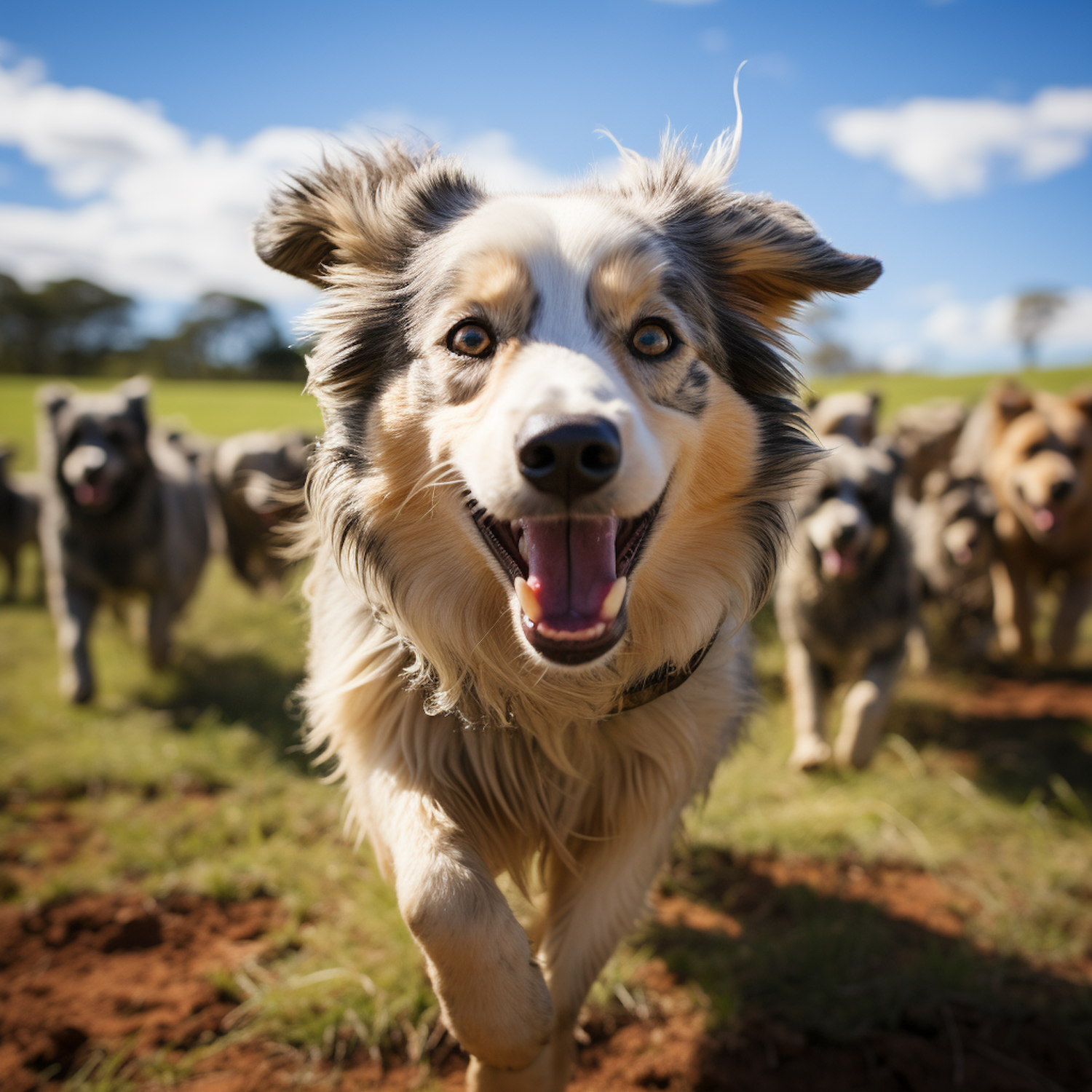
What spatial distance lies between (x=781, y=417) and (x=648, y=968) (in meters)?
2.15

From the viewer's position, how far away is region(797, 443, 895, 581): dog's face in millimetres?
4723

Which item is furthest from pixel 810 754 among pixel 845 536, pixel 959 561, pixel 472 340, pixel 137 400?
pixel 137 400

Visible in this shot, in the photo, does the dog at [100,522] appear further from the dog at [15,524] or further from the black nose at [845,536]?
the black nose at [845,536]

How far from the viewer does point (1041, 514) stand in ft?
20.6

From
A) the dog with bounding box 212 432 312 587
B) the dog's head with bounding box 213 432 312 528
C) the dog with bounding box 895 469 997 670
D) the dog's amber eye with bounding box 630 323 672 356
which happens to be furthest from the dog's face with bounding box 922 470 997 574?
the dog with bounding box 212 432 312 587

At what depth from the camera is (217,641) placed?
24.6 ft

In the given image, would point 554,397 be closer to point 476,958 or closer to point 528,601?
point 528,601

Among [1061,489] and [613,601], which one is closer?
[613,601]

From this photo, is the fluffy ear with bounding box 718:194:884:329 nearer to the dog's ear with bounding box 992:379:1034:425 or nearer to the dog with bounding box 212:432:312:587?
the dog's ear with bounding box 992:379:1034:425

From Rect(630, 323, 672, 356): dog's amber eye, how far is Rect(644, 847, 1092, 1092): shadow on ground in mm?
2314

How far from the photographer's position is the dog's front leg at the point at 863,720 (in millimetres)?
4762

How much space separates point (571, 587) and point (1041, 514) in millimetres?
5817

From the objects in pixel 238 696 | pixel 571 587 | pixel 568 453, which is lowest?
pixel 238 696

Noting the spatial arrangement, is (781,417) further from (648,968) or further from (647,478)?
(648,968)
